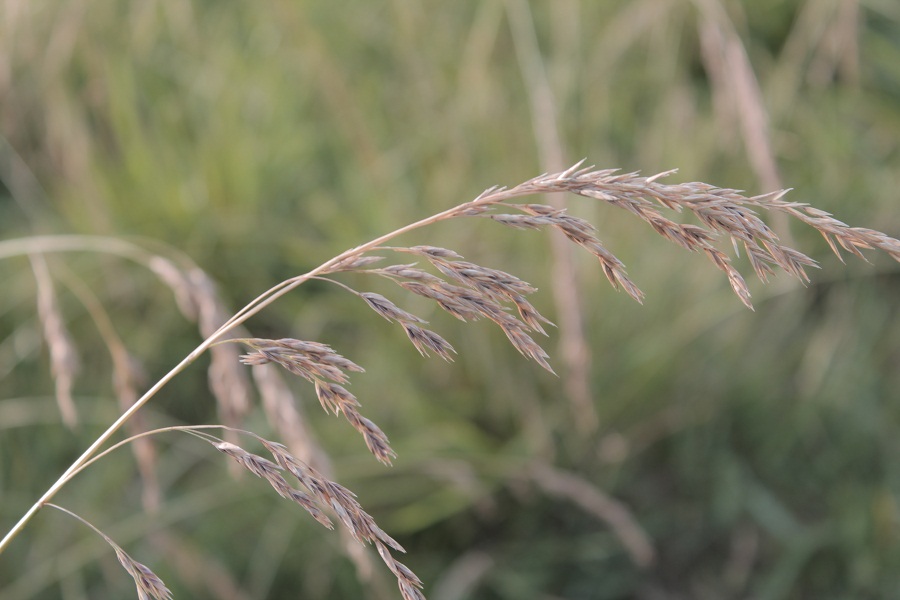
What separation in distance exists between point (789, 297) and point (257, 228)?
150 centimetres

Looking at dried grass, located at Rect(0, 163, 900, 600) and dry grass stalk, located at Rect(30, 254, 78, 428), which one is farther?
dry grass stalk, located at Rect(30, 254, 78, 428)

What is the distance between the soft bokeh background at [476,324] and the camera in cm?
246

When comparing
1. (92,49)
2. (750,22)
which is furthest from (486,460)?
(750,22)

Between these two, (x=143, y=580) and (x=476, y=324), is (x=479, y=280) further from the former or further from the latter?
(x=476, y=324)

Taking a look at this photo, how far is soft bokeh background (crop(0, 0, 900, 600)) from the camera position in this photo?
2459 millimetres

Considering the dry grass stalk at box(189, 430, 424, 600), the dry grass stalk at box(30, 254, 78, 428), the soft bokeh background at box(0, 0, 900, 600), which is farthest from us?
the soft bokeh background at box(0, 0, 900, 600)

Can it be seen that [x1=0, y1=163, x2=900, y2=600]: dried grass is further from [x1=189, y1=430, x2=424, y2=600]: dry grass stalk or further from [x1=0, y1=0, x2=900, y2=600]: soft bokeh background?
[x1=0, y1=0, x2=900, y2=600]: soft bokeh background

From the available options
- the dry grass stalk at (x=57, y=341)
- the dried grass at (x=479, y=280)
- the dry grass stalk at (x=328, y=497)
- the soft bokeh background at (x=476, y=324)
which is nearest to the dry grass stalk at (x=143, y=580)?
the dried grass at (x=479, y=280)

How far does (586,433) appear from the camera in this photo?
2.58 metres

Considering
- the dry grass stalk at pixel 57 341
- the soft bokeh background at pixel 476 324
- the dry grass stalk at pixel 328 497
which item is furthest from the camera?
the soft bokeh background at pixel 476 324

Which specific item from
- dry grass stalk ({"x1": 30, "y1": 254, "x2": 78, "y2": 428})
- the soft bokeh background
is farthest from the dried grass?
the soft bokeh background

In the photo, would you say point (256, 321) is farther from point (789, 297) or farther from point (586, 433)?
point (789, 297)

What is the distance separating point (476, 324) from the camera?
8.94ft

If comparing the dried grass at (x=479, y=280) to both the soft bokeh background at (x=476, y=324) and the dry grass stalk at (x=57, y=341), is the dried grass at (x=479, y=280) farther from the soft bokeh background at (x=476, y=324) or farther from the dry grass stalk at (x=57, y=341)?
the soft bokeh background at (x=476, y=324)
